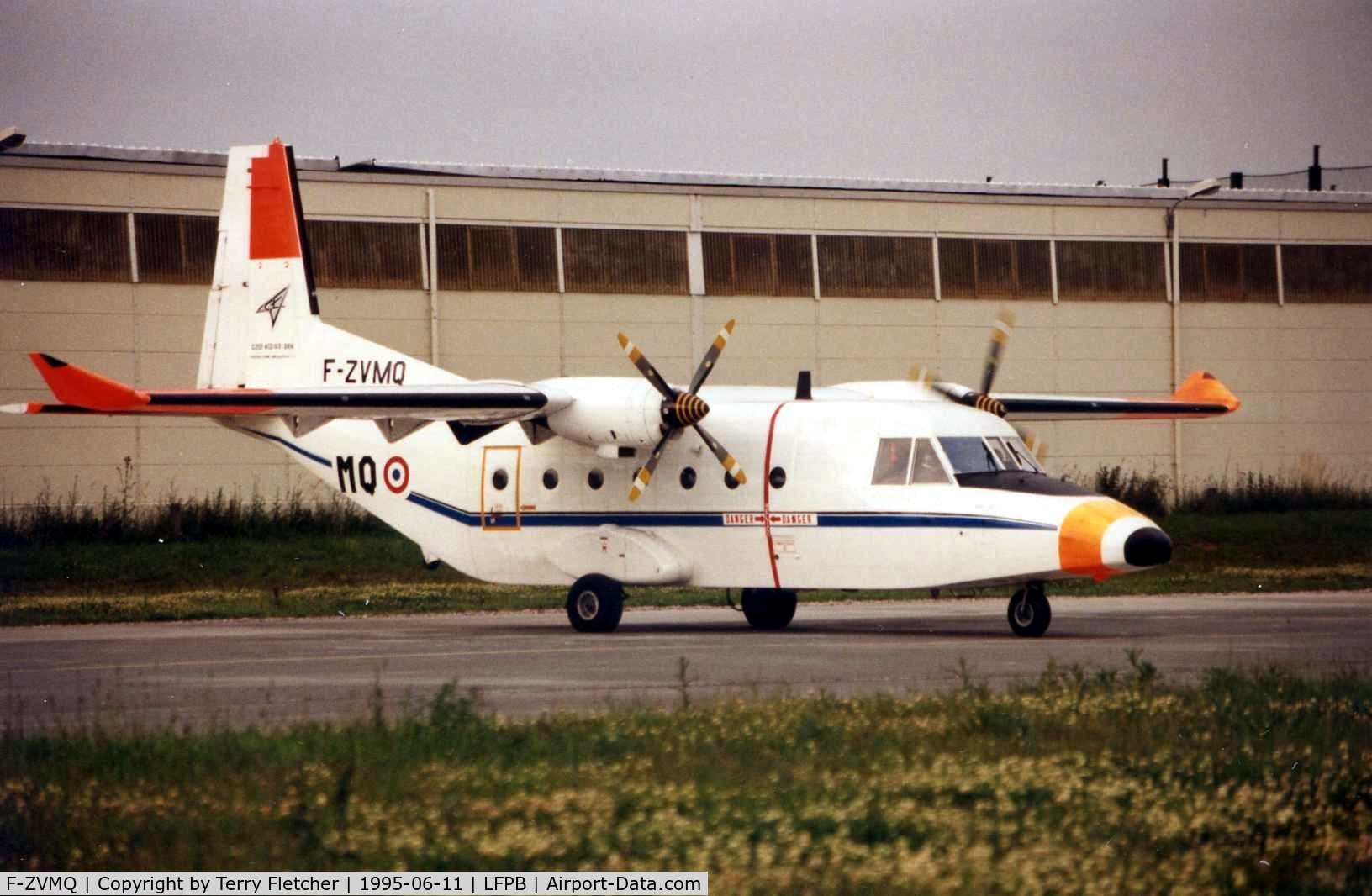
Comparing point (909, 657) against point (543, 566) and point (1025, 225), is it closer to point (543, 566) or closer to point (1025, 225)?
point (543, 566)

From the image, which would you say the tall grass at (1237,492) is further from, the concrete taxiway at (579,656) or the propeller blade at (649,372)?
the propeller blade at (649,372)

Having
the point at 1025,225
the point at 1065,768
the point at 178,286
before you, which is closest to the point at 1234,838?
the point at 1065,768

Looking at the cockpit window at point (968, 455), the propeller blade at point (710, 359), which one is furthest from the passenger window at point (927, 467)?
the propeller blade at point (710, 359)

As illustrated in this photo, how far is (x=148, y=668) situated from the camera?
17.8 m

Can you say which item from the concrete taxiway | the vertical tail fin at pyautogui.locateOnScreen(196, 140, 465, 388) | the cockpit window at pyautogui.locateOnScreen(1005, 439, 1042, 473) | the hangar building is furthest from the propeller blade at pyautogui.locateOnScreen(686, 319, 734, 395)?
the hangar building

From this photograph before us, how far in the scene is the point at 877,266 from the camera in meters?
40.6

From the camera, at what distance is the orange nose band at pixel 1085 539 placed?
1944 cm

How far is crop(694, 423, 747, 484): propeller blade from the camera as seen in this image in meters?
21.9

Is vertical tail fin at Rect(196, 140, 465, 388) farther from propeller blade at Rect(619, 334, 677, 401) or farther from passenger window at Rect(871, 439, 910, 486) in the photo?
passenger window at Rect(871, 439, 910, 486)

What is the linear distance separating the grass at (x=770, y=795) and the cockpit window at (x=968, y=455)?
791cm

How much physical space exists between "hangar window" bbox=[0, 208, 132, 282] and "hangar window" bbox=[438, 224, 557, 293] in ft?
21.2

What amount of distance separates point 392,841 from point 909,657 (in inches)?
405

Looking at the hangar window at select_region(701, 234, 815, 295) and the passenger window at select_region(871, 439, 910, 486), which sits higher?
the hangar window at select_region(701, 234, 815, 295)

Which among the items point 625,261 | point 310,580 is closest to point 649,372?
point 310,580
